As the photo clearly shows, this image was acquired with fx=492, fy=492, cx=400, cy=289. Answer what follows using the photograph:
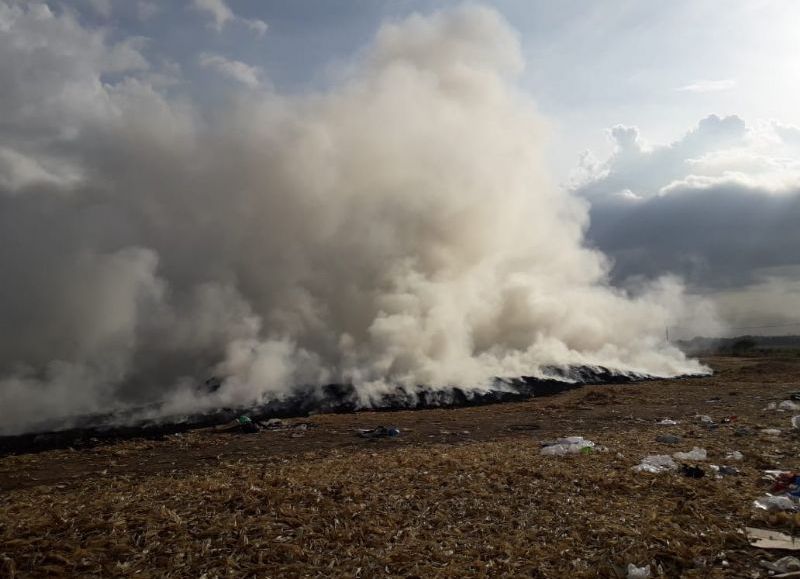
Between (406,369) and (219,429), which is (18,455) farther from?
(406,369)

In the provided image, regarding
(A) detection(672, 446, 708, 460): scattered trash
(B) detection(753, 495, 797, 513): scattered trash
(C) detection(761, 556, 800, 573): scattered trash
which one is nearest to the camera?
(C) detection(761, 556, 800, 573): scattered trash

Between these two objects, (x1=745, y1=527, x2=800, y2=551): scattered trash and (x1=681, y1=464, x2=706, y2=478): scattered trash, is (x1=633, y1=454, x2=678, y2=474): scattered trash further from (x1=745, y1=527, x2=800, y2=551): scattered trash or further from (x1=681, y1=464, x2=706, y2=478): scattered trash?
(x1=745, y1=527, x2=800, y2=551): scattered trash

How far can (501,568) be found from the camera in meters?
5.91

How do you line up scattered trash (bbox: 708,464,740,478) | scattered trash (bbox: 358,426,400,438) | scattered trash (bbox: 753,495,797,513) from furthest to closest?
1. scattered trash (bbox: 358,426,400,438)
2. scattered trash (bbox: 708,464,740,478)
3. scattered trash (bbox: 753,495,797,513)

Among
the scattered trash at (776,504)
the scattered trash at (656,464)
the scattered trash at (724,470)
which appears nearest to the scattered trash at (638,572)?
the scattered trash at (776,504)

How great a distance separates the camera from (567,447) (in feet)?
41.5

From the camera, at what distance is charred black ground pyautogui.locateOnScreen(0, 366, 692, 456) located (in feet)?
59.8

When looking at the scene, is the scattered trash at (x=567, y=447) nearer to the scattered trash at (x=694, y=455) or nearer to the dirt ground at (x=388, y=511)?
the dirt ground at (x=388, y=511)

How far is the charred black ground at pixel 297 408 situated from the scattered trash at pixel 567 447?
12.8 m

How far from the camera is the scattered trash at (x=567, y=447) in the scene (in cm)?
1223

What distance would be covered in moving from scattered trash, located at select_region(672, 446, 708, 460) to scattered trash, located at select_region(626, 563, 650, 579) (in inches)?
265

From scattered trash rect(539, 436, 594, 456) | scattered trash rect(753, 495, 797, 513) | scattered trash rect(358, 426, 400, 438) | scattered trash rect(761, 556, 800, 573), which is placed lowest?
scattered trash rect(761, 556, 800, 573)

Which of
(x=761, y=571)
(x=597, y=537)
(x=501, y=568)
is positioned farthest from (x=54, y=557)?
(x=761, y=571)

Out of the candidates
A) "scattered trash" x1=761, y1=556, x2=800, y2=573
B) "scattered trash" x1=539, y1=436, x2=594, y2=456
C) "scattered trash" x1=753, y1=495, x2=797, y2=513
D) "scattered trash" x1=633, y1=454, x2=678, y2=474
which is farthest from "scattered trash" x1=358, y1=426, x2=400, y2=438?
"scattered trash" x1=761, y1=556, x2=800, y2=573
